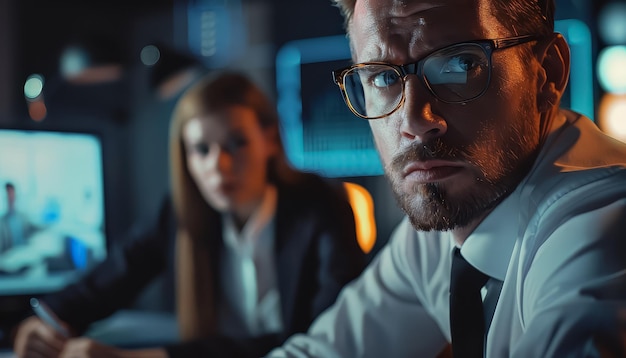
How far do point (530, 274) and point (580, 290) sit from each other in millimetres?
82

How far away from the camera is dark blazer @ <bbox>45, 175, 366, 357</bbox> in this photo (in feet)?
4.20

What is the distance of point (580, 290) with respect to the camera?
62cm

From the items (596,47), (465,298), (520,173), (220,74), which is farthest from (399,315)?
(596,47)

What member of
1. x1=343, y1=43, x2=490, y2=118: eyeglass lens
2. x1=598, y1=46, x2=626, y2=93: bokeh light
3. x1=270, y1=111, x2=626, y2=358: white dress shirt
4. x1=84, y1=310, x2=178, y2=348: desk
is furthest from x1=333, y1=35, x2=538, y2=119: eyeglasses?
x1=598, y1=46, x2=626, y2=93: bokeh light

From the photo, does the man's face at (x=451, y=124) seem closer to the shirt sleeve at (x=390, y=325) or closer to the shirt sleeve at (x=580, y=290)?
the shirt sleeve at (x=580, y=290)

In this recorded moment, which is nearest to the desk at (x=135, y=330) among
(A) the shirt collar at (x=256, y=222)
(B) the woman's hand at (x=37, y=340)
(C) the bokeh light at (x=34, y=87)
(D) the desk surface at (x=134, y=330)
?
(D) the desk surface at (x=134, y=330)

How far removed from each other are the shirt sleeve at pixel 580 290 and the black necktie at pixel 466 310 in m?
0.11

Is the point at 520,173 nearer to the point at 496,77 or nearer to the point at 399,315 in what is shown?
the point at 496,77

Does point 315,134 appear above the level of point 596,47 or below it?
below

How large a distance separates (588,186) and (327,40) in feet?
6.71

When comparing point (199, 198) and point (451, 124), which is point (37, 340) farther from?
point (451, 124)

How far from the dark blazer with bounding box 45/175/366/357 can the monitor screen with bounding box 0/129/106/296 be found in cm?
6

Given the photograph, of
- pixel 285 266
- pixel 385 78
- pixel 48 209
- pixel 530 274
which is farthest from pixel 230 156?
pixel 530 274

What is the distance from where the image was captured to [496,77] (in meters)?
0.74
